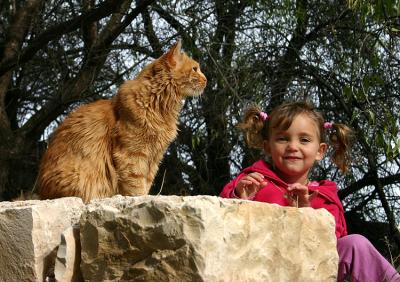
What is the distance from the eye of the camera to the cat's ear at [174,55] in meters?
6.08

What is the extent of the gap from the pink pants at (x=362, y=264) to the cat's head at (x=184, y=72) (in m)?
3.50

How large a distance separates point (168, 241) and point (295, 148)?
149cm

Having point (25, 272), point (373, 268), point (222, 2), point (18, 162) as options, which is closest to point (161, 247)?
point (25, 272)

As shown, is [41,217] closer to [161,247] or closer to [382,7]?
[161,247]

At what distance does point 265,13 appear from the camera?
264 inches

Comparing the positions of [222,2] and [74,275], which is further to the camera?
[222,2]

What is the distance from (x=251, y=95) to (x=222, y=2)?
111 centimetres

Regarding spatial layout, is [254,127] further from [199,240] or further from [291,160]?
[199,240]

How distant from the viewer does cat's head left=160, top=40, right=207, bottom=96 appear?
20.0ft

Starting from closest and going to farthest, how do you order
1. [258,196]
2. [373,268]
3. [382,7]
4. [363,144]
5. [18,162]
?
[373,268], [258,196], [382,7], [363,144], [18,162]

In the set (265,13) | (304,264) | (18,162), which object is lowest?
(304,264)

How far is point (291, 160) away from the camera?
137 inches

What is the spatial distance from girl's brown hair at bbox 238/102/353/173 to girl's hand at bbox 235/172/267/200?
42 centimetres

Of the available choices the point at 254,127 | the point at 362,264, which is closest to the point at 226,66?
the point at 254,127
